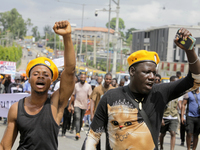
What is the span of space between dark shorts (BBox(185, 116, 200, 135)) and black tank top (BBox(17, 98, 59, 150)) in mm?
5864

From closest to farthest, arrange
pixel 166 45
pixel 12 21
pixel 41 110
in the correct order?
pixel 41 110, pixel 166 45, pixel 12 21

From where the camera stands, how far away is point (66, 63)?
3104 mm

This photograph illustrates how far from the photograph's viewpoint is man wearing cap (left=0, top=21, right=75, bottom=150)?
3.11 meters

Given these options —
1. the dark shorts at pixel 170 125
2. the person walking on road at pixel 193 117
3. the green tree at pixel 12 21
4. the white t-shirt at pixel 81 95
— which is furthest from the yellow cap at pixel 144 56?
the green tree at pixel 12 21

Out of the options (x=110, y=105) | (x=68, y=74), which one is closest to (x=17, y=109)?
(x=68, y=74)

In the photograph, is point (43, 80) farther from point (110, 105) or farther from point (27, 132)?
point (110, 105)

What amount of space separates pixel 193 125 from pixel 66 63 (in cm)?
611

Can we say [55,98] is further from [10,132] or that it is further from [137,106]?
[137,106]

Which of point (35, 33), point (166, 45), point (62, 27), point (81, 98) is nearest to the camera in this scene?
point (62, 27)

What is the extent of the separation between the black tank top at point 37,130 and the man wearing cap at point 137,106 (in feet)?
1.54

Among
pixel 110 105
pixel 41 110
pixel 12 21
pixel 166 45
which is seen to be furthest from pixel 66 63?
pixel 12 21

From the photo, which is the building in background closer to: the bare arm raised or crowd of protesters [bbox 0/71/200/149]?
crowd of protesters [bbox 0/71/200/149]

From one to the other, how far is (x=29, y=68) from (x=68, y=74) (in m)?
0.47

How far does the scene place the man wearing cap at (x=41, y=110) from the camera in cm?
311
